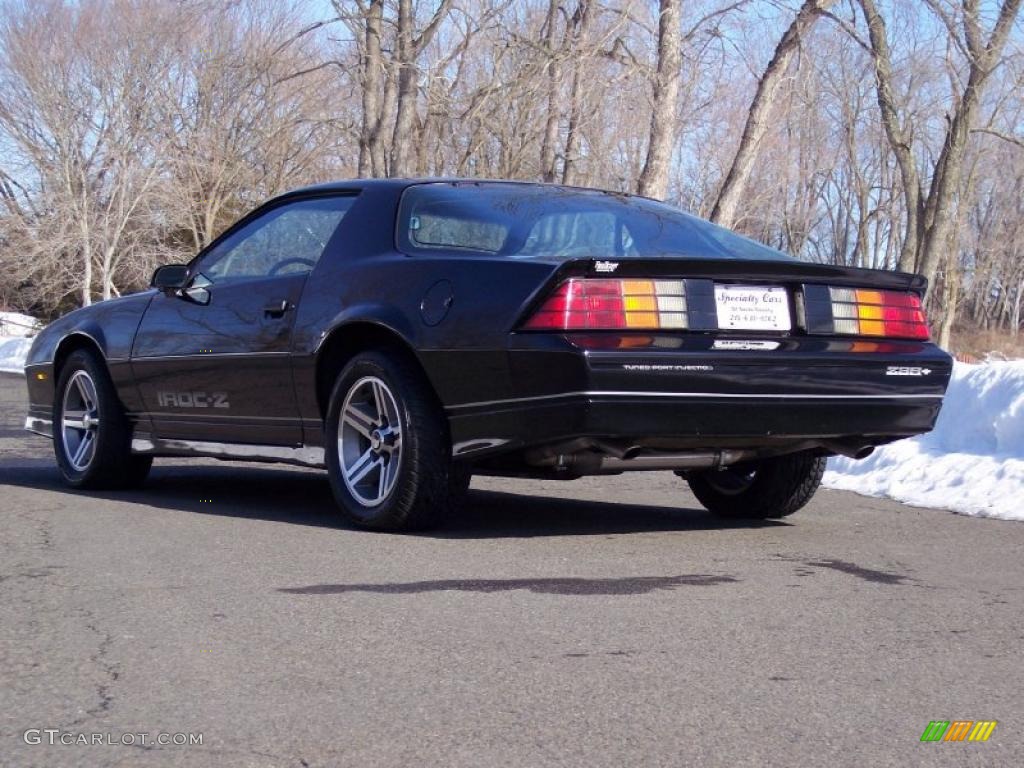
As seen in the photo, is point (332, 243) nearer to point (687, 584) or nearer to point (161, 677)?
point (687, 584)

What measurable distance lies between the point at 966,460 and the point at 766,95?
37.4 ft

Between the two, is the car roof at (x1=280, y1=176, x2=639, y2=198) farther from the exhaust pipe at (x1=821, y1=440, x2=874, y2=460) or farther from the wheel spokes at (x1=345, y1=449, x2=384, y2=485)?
the exhaust pipe at (x1=821, y1=440, x2=874, y2=460)

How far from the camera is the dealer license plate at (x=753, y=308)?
5.04 m

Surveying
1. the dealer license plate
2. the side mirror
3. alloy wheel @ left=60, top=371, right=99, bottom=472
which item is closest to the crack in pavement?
the dealer license plate

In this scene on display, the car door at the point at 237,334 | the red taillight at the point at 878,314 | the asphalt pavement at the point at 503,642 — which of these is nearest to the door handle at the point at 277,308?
the car door at the point at 237,334

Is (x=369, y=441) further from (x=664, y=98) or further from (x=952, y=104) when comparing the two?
(x=952, y=104)

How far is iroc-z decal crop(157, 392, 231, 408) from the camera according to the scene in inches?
255

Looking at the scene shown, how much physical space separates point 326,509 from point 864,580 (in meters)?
2.76

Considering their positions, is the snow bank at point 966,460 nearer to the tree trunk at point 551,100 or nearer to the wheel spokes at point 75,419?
the wheel spokes at point 75,419

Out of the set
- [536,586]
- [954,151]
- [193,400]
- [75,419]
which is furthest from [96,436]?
[954,151]

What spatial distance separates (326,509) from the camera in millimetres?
6523

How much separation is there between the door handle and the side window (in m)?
0.16

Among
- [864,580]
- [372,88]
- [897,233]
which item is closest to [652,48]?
[372,88]

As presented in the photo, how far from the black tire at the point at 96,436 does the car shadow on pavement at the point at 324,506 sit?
0.09 metres
